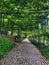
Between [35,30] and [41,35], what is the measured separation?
2423mm

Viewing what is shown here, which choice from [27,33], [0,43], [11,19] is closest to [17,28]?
[27,33]

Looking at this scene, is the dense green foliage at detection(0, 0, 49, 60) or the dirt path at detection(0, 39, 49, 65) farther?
the dense green foliage at detection(0, 0, 49, 60)

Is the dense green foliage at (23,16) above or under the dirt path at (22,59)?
under

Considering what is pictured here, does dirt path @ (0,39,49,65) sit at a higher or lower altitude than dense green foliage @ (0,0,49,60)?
higher

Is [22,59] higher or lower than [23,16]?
higher

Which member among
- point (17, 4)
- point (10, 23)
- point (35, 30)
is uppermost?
point (17, 4)

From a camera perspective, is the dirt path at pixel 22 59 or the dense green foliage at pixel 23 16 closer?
the dirt path at pixel 22 59

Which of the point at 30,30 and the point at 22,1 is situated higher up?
the point at 22,1

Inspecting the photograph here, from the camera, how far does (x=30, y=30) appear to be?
25.0m

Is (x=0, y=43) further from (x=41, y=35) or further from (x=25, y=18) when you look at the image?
(x=41, y=35)

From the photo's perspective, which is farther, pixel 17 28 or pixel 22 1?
pixel 17 28

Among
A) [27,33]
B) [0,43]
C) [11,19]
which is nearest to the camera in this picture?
[0,43]

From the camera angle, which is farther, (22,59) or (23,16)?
(23,16)

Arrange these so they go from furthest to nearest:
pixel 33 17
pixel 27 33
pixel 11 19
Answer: pixel 27 33, pixel 33 17, pixel 11 19
